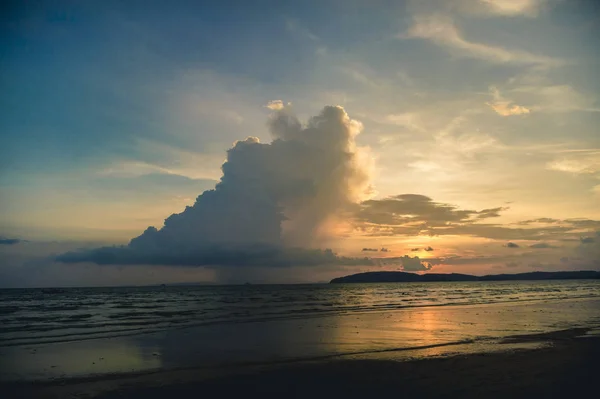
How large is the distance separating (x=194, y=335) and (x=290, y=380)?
16897 mm

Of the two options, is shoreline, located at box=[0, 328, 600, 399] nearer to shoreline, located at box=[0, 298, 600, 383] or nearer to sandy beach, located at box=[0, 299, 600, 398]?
sandy beach, located at box=[0, 299, 600, 398]

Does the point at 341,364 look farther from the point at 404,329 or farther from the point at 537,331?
the point at 537,331

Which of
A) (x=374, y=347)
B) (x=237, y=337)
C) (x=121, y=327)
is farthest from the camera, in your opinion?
(x=121, y=327)

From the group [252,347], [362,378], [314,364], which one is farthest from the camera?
[252,347]

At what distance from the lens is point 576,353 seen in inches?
825

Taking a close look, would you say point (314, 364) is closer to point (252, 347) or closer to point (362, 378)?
point (362, 378)

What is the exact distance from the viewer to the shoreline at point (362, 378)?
48.1ft

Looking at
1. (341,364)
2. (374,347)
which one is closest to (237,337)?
(374,347)

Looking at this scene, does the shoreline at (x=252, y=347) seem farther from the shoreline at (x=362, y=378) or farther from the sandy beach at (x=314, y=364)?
the shoreline at (x=362, y=378)

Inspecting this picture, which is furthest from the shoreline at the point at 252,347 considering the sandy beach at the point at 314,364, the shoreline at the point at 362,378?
the shoreline at the point at 362,378

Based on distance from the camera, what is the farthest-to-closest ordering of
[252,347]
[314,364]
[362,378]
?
[252,347] → [314,364] → [362,378]

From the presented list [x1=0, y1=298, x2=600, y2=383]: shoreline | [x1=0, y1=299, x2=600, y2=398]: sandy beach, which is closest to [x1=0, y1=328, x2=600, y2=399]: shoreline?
[x1=0, y1=299, x2=600, y2=398]: sandy beach

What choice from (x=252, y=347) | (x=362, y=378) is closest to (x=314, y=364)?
(x=362, y=378)

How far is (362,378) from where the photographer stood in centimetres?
1652
